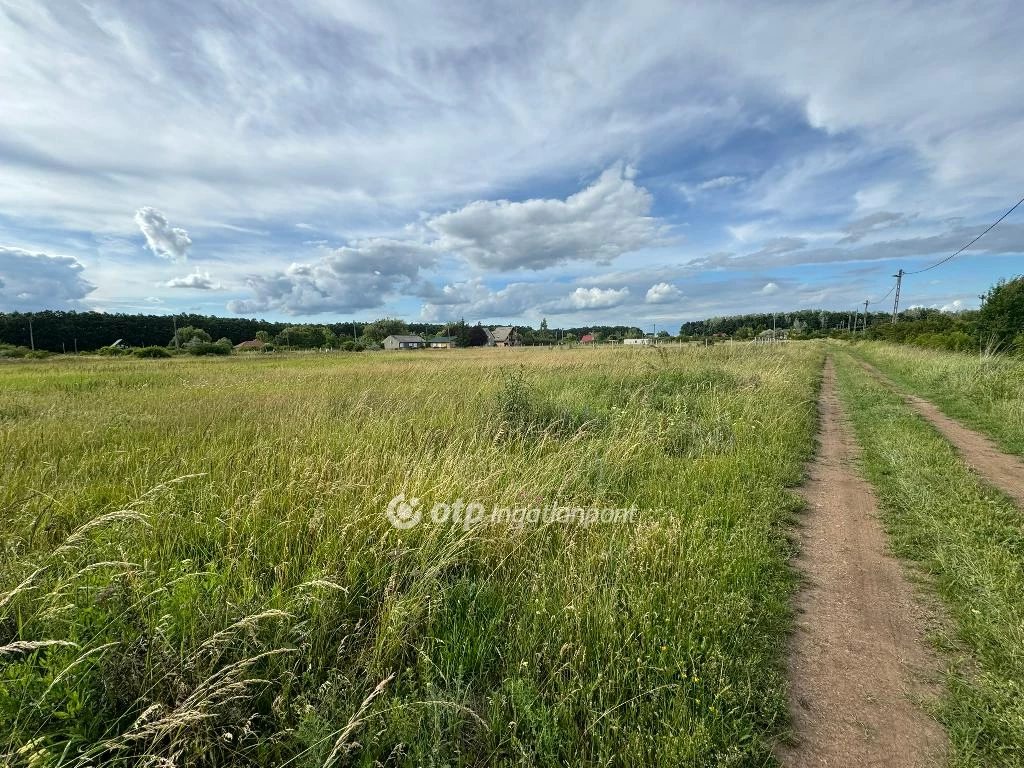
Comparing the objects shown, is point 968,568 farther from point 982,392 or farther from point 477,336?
point 477,336

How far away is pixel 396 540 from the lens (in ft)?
10.9

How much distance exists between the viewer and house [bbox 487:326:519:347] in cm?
11000

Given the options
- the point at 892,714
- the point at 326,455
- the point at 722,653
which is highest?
the point at 326,455

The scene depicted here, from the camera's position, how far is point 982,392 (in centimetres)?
1181

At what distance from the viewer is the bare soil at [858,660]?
2158mm

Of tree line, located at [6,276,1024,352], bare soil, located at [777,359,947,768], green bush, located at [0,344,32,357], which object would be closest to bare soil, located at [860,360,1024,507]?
bare soil, located at [777,359,947,768]

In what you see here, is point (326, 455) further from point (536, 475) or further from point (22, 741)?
point (22, 741)

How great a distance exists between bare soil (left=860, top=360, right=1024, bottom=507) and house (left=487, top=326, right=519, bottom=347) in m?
99.0

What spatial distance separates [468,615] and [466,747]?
0.74 metres

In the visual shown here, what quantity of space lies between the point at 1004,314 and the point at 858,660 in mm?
36088

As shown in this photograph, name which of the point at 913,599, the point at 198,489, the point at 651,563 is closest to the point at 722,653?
the point at 651,563

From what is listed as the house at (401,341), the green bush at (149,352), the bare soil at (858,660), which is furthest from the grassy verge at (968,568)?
the house at (401,341)

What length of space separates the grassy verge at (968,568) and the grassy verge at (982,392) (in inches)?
96.5

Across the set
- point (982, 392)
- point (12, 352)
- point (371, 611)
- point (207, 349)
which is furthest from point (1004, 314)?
point (12, 352)
